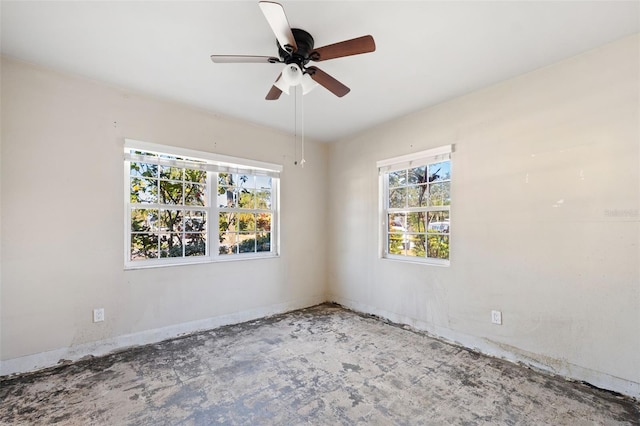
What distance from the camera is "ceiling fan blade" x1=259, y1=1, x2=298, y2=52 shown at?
1439mm

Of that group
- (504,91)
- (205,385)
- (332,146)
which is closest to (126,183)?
(205,385)

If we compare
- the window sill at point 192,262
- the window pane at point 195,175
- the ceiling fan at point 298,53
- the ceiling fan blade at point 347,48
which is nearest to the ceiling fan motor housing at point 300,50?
the ceiling fan at point 298,53

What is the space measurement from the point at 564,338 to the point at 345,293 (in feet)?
8.53

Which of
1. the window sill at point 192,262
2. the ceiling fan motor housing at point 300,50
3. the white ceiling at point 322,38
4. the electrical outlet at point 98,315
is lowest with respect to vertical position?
the electrical outlet at point 98,315

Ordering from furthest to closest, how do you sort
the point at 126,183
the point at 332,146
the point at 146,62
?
the point at 332,146 < the point at 126,183 < the point at 146,62

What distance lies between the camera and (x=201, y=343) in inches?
120

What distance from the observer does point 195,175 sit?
137 inches

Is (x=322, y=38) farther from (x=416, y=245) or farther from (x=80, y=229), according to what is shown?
(x=80, y=229)

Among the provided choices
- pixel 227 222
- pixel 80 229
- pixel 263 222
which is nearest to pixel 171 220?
pixel 227 222

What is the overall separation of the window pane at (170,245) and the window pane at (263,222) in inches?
40.1

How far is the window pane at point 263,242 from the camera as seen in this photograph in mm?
4009

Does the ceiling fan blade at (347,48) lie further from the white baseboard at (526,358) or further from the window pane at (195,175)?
the white baseboard at (526,358)

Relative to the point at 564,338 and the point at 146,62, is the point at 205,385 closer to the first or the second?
the point at 146,62

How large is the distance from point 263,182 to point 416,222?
211 cm
